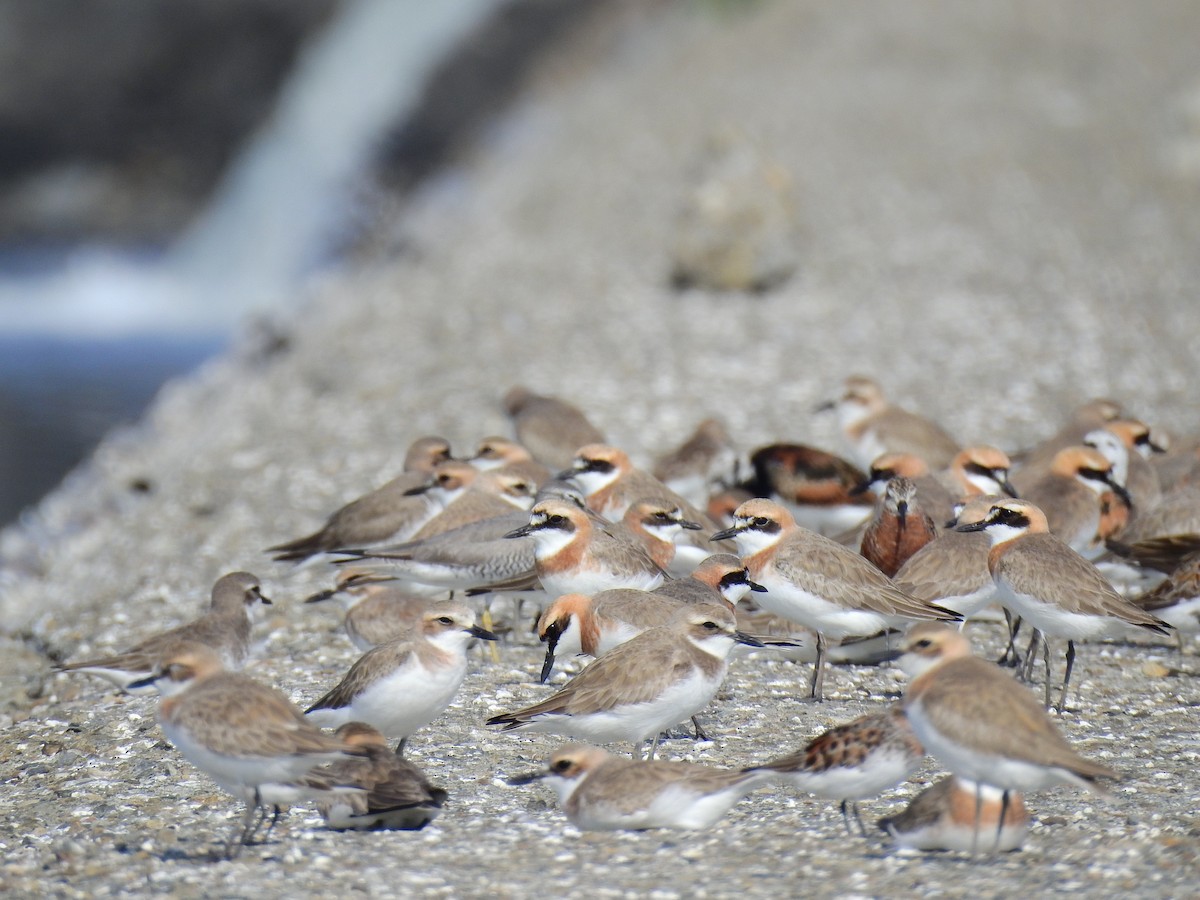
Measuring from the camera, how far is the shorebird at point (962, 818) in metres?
5.11

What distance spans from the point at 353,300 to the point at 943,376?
8.09m

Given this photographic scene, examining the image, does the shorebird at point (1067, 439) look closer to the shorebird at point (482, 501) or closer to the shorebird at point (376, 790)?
the shorebird at point (482, 501)

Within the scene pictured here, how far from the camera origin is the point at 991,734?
194 inches

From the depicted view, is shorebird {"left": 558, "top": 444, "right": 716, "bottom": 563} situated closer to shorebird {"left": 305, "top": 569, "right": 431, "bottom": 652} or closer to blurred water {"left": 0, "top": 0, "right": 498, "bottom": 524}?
shorebird {"left": 305, "top": 569, "right": 431, "bottom": 652}

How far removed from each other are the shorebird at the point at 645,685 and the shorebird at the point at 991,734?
0.97 metres

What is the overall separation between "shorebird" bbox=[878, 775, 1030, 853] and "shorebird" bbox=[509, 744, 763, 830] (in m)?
0.59

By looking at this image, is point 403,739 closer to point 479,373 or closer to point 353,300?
point 479,373

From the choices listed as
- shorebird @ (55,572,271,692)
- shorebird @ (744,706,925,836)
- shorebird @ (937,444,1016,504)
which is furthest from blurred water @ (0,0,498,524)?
shorebird @ (744,706,925,836)

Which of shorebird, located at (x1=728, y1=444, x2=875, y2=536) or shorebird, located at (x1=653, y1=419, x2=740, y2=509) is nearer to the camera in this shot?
shorebird, located at (x1=728, y1=444, x2=875, y2=536)

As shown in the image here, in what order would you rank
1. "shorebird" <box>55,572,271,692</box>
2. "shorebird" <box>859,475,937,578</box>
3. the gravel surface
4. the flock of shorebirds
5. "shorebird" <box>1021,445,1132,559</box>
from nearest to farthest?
1. the flock of shorebirds
2. the gravel surface
3. "shorebird" <box>55,572,271,692</box>
4. "shorebird" <box>859,475,937,578</box>
5. "shorebird" <box>1021,445,1132,559</box>

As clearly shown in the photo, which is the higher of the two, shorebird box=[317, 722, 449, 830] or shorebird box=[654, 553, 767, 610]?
shorebird box=[654, 553, 767, 610]

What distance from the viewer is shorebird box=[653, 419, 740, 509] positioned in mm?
9562

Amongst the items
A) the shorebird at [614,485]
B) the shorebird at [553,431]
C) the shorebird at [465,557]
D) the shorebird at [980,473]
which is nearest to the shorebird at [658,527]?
the shorebird at [614,485]

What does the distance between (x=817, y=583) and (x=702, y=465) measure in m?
2.85
